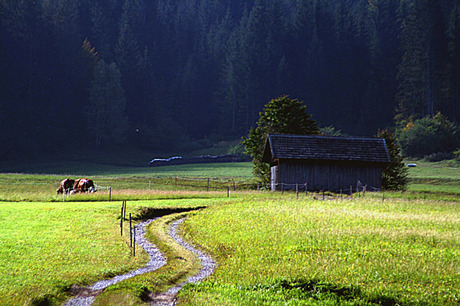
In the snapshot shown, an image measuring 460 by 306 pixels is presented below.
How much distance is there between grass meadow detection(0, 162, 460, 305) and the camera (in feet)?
41.4

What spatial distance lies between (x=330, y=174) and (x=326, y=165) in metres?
1.07

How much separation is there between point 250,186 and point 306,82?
312 feet

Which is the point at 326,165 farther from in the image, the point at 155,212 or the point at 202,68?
the point at 202,68

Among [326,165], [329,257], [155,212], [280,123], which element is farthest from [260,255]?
[280,123]

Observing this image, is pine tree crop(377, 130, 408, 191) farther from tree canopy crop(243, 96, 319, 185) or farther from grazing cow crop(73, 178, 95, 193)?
grazing cow crop(73, 178, 95, 193)

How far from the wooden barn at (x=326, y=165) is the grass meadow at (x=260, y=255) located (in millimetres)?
17538

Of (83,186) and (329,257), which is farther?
(83,186)

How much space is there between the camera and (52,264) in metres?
15.4

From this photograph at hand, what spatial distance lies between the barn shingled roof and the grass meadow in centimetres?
1739

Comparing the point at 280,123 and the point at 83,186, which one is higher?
the point at 280,123

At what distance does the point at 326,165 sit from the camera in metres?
51.1

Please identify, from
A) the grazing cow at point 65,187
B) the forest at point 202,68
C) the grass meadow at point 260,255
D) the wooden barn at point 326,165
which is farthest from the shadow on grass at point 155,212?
the forest at point 202,68

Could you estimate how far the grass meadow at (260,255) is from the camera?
12.6m

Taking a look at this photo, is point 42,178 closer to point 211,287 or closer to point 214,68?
point 211,287
